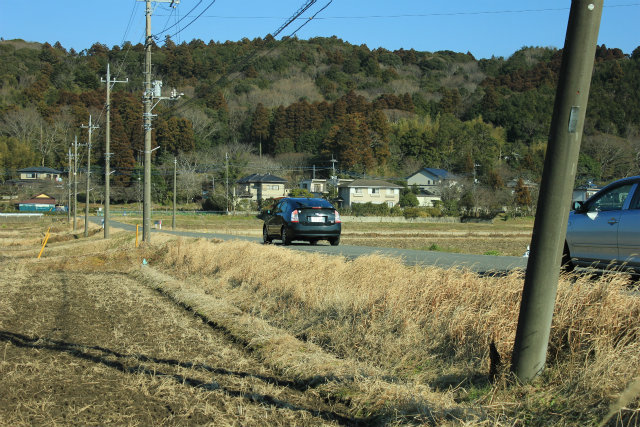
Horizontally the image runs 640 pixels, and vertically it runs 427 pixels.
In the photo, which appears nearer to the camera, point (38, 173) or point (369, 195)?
point (369, 195)

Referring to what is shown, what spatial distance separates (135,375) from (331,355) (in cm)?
199

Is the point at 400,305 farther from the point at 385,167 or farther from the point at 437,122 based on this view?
the point at 437,122

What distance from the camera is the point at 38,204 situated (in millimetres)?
80812

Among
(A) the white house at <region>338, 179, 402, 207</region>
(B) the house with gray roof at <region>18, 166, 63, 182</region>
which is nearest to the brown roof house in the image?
(B) the house with gray roof at <region>18, 166, 63, 182</region>

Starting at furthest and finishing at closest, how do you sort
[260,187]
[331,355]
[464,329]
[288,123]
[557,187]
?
[288,123] < [260,187] < [331,355] < [464,329] < [557,187]

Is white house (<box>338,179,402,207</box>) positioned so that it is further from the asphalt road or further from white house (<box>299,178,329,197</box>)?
the asphalt road

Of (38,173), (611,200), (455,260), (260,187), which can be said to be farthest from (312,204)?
(38,173)

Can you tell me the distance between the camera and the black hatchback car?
17.4 metres

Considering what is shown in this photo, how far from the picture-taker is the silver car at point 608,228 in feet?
26.0

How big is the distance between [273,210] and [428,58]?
163m

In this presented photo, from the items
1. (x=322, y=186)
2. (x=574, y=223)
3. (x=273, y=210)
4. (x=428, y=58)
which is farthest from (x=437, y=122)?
(x=574, y=223)

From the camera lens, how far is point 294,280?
9.52 metres

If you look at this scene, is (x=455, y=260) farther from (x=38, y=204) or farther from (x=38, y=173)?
(x=38, y=173)

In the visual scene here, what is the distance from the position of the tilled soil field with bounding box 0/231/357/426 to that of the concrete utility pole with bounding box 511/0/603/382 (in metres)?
1.53
